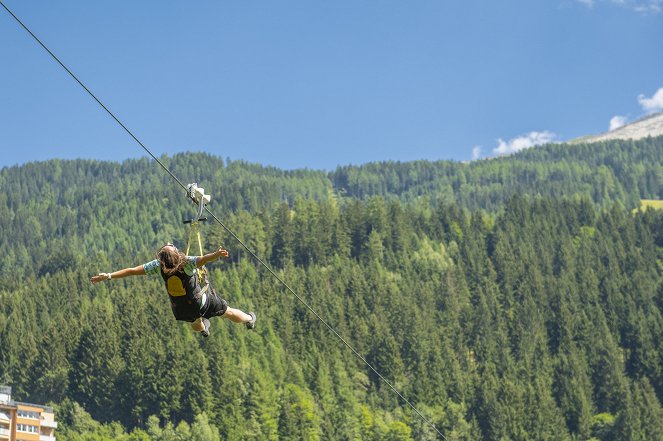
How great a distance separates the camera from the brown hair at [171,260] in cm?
2080

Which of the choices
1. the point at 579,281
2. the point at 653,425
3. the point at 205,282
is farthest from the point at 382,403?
the point at 205,282

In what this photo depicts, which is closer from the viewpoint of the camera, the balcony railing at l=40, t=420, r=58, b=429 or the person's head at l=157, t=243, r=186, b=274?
the person's head at l=157, t=243, r=186, b=274

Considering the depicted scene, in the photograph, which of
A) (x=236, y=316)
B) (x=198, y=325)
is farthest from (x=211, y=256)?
(x=236, y=316)

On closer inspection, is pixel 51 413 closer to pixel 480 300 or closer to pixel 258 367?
pixel 258 367

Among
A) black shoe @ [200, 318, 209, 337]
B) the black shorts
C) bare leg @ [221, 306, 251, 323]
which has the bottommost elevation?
black shoe @ [200, 318, 209, 337]

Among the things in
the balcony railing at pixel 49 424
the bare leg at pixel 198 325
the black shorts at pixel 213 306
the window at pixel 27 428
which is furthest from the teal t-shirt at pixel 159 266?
the balcony railing at pixel 49 424

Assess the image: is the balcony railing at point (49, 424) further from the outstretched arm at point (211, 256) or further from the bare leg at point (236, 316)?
the outstretched arm at point (211, 256)

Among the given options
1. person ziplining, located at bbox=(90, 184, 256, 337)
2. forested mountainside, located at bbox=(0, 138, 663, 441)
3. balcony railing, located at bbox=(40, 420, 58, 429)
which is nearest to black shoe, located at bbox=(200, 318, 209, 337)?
person ziplining, located at bbox=(90, 184, 256, 337)

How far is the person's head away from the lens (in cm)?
2078

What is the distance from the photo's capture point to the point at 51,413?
13162 cm

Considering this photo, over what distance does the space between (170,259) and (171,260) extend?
37 millimetres

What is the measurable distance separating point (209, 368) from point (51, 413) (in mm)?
17566

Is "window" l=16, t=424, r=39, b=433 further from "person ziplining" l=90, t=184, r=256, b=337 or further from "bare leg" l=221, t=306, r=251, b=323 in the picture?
"person ziplining" l=90, t=184, r=256, b=337

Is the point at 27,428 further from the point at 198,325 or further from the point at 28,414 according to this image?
the point at 198,325
